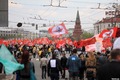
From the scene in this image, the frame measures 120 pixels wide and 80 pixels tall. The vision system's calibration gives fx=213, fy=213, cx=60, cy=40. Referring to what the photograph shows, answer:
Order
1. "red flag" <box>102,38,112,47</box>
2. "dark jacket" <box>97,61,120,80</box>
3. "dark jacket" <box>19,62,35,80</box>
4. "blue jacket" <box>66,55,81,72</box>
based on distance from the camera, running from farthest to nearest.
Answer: "red flag" <box>102,38,112,47</box>, "blue jacket" <box>66,55,81,72</box>, "dark jacket" <box>19,62,35,80</box>, "dark jacket" <box>97,61,120,80</box>

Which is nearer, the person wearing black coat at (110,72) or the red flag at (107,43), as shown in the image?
the person wearing black coat at (110,72)

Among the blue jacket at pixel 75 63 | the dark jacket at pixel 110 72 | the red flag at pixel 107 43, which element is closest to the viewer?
the dark jacket at pixel 110 72

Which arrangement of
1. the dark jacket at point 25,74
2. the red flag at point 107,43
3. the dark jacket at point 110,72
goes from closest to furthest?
the dark jacket at point 110,72
the dark jacket at point 25,74
the red flag at point 107,43

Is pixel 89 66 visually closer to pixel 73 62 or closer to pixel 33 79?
pixel 73 62

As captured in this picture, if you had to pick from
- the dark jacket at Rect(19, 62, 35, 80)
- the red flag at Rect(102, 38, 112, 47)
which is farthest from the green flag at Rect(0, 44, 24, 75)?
the red flag at Rect(102, 38, 112, 47)

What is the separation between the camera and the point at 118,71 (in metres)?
3.37

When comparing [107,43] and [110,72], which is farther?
[107,43]

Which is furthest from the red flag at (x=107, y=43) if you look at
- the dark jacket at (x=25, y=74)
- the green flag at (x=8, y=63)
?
the dark jacket at (x=25, y=74)

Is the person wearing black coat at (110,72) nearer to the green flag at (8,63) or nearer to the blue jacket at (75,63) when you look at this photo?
the green flag at (8,63)

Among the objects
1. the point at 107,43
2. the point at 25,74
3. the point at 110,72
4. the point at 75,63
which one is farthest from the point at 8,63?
the point at 107,43

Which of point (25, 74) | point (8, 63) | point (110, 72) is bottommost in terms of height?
point (25, 74)

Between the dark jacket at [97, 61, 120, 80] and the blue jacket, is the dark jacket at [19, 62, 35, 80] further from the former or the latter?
the dark jacket at [97, 61, 120, 80]

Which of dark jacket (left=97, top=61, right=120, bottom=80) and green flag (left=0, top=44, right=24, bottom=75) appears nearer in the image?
dark jacket (left=97, top=61, right=120, bottom=80)

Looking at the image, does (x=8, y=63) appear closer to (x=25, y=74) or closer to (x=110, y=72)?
(x=25, y=74)
